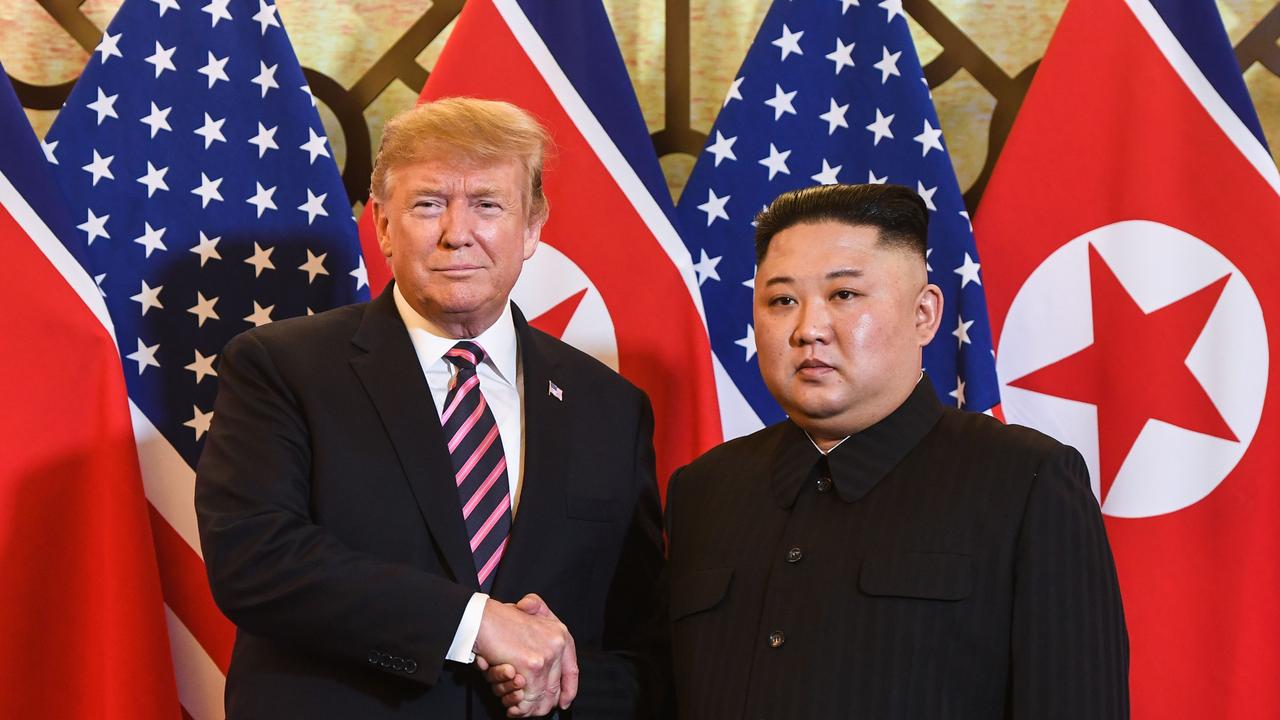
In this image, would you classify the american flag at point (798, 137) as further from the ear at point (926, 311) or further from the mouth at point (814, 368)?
the mouth at point (814, 368)

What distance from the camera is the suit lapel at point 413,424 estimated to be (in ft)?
5.96

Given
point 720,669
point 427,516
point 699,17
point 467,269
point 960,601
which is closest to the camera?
point 960,601

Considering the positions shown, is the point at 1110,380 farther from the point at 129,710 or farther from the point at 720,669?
the point at 129,710

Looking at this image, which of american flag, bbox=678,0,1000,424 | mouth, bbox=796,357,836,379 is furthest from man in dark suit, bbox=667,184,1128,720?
american flag, bbox=678,0,1000,424

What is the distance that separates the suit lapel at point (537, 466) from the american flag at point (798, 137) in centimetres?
71

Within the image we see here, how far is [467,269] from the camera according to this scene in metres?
1.95

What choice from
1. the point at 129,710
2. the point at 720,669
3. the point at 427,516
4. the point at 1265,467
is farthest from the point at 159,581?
the point at 1265,467

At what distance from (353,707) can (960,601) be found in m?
0.84

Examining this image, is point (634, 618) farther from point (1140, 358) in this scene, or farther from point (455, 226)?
point (1140, 358)

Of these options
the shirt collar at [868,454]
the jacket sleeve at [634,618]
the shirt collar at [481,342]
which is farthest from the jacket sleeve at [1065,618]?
the shirt collar at [481,342]

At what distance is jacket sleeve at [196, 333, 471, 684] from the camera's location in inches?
66.3

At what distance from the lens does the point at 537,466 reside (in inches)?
76.1

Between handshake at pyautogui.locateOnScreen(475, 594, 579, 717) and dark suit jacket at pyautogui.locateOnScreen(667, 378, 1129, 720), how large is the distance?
0.17 meters

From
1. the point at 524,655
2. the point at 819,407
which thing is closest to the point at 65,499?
the point at 524,655
